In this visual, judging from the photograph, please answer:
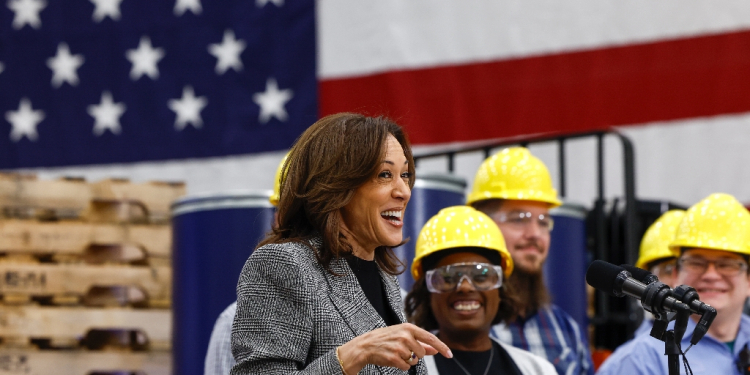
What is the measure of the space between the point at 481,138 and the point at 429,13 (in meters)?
1.10

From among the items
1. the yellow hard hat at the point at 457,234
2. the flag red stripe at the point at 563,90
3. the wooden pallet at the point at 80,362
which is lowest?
the wooden pallet at the point at 80,362

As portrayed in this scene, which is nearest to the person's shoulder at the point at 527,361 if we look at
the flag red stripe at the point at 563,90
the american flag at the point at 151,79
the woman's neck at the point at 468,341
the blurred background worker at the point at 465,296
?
the blurred background worker at the point at 465,296

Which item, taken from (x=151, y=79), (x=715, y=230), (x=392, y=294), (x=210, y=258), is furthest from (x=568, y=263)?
(x=151, y=79)

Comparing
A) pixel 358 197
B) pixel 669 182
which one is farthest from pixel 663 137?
pixel 358 197

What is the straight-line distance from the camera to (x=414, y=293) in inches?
172

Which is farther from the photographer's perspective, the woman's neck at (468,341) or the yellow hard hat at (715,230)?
the yellow hard hat at (715,230)

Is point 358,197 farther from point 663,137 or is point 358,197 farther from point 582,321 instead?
point 663,137

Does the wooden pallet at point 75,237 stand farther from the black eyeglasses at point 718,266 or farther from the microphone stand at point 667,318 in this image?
the microphone stand at point 667,318

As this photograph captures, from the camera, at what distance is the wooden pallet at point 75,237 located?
6547 millimetres

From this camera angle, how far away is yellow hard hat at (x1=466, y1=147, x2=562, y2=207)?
5.30 meters

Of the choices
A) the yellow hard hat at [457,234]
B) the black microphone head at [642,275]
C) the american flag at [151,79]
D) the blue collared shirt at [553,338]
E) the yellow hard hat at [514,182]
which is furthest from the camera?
the american flag at [151,79]

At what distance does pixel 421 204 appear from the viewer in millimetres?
5133

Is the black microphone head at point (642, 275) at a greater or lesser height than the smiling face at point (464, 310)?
greater

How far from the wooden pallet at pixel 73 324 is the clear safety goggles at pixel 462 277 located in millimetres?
2767
